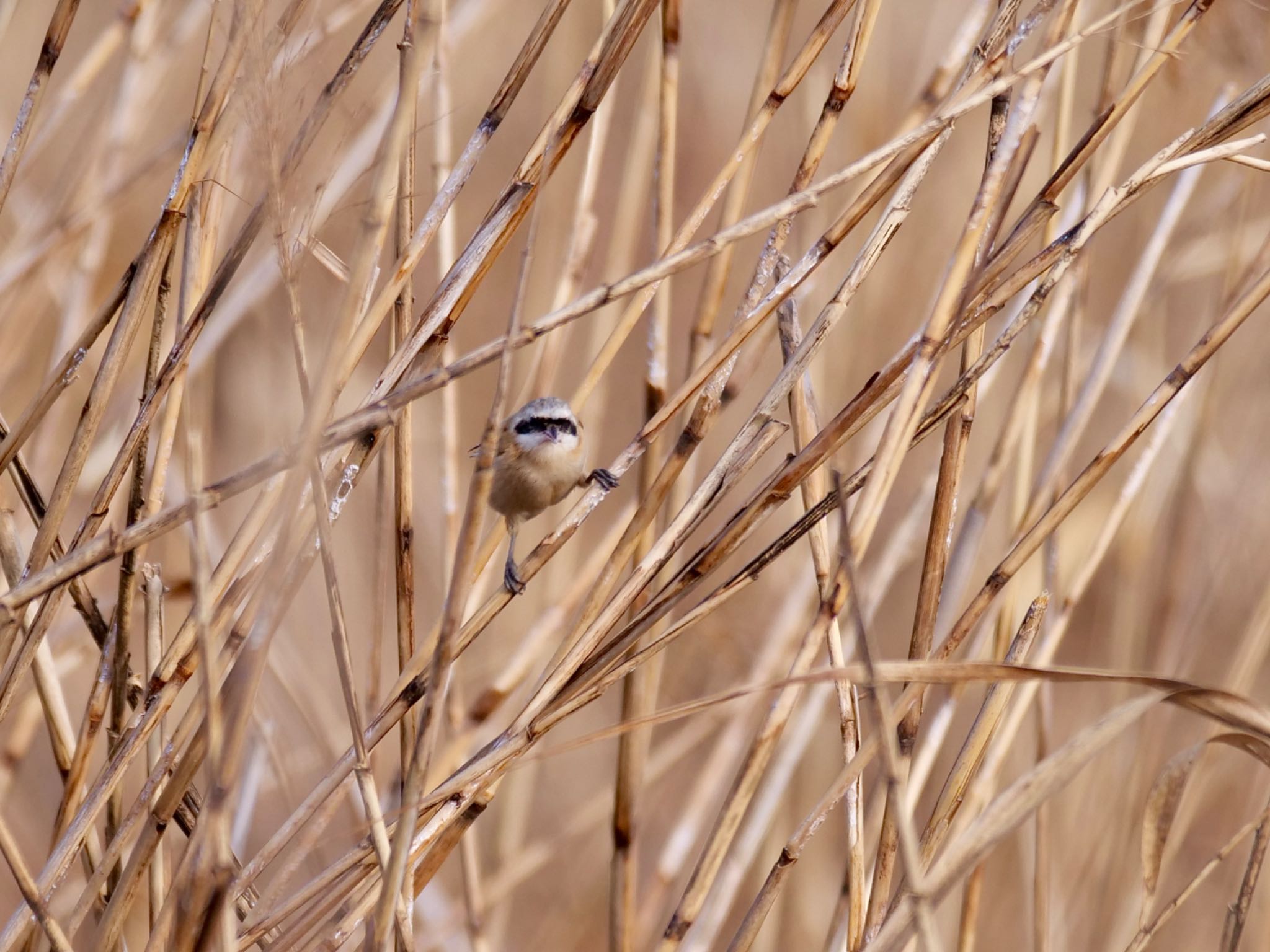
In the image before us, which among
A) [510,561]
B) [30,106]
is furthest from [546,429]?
[30,106]

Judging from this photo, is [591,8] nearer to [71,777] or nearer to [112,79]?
[112,79]

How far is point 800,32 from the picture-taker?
2.49 m

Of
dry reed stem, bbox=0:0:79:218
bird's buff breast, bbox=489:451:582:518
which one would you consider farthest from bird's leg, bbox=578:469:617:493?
dry reed stem, bbox=0:0:79:218

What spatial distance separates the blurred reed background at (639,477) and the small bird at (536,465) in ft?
0.27

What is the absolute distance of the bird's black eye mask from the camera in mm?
1635

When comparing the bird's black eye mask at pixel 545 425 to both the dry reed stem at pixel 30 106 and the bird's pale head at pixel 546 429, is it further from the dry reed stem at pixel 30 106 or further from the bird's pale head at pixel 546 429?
the dry reed stem at pixel 30 106

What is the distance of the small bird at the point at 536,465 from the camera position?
166 cm

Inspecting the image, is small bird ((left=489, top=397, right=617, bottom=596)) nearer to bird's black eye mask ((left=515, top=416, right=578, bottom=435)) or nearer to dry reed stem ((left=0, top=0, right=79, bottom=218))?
bird's black eye mask ((left=515, top=416, right=578, bottom=435))

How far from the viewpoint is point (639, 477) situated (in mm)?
1420

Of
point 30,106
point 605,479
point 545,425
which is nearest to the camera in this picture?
point 30,106

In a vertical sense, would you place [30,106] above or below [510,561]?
above

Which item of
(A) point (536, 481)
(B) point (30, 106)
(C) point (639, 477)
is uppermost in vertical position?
(B) point (30, 106)

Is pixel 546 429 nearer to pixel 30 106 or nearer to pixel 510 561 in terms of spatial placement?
pixel 510 561

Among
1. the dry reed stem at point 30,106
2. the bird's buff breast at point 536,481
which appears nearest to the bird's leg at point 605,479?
the bird's buff breast at point 536,481
